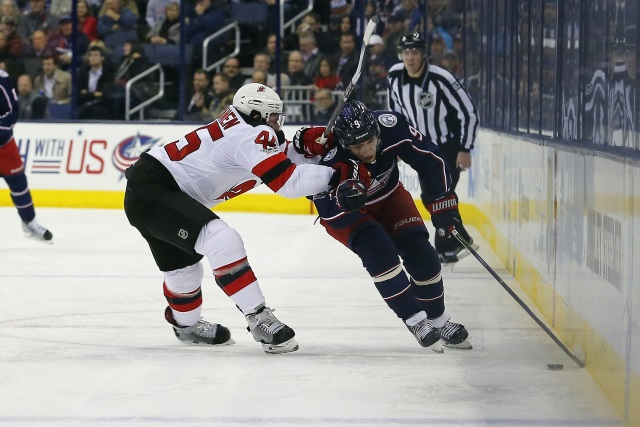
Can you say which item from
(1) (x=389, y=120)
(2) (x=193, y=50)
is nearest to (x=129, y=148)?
(2) (x=193, y=50)

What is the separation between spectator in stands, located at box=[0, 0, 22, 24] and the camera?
1188cm

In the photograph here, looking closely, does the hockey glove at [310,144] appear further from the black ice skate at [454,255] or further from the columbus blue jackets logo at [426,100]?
the columbus blue jackets logo at [426,100]

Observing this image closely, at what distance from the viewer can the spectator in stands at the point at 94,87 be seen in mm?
11148

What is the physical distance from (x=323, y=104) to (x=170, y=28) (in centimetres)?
190

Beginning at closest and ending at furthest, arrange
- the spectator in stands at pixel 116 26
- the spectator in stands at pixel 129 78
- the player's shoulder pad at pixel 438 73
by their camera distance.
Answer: the player's shoulder pad at pixel 438 73, the spectator in stands at pixel 129 78, the spectator in stands at pixel 116 26

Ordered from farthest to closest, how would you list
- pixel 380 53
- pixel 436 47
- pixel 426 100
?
pixel 380 53 < pixel 436 47 < pixel 426 100

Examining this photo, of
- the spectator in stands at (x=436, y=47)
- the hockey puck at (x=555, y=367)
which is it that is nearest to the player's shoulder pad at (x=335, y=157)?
the hockey puck at (x=555, y=367)

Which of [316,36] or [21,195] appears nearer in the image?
[21,195]

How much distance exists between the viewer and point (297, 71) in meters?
10.9

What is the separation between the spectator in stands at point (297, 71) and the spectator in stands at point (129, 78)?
1.44 meters

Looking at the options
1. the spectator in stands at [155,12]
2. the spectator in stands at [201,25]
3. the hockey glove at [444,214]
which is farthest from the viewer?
the spectator in stands at [155,12]

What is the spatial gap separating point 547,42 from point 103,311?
2.32m

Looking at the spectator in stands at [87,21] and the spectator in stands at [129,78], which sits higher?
the spectator in stands at [87,21]

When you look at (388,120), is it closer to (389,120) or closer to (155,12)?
(389,120)
